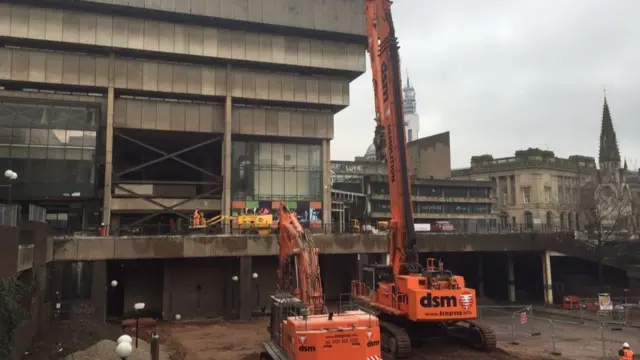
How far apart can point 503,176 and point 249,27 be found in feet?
175

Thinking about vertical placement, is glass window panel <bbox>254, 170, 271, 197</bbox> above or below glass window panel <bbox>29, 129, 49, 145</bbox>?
below

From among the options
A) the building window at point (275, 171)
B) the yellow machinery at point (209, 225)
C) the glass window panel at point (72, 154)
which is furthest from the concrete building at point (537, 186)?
the glass window panel at point (72, 154)

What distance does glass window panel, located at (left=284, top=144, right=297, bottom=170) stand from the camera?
5525 cm

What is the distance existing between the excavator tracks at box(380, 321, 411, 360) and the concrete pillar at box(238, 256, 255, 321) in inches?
729

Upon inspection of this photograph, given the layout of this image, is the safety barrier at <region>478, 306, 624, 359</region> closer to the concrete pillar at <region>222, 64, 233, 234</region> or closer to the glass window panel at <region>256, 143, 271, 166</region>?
the concrete pillar at <region>222, 64, 233, 234</region>

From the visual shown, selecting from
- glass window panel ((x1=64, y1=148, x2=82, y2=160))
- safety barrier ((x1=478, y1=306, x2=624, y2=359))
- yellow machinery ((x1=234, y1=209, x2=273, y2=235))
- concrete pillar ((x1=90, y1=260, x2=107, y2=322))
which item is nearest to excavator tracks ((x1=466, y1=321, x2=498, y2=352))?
safety barrier ((x1=478, y1=306, x2=624, y2=359))

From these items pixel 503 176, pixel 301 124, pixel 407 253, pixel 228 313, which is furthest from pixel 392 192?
pixel 503 176

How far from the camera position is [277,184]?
180 ft

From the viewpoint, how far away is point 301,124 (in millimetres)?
54594

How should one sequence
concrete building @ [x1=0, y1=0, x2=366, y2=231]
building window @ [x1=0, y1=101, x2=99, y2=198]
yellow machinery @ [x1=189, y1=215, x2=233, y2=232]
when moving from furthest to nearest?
concrete building @ [x1=0, y1=0, x2=366, y2=231], building window @ [x1=0, y1=101, x2=99, y2=198], yellow machinery @ [x1=189, y1=215, x2=233, y2=232]

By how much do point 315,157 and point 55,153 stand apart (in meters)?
26.1

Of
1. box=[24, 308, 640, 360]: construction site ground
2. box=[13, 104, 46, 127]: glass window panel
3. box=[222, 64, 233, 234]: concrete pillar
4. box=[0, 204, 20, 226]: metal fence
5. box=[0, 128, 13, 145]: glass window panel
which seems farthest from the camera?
box=[222, 64, 233, 234]: concrete pillar

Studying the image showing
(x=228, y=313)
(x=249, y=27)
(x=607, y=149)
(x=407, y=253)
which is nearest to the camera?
(x=407, y=253)

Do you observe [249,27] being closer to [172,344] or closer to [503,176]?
[172,344]
